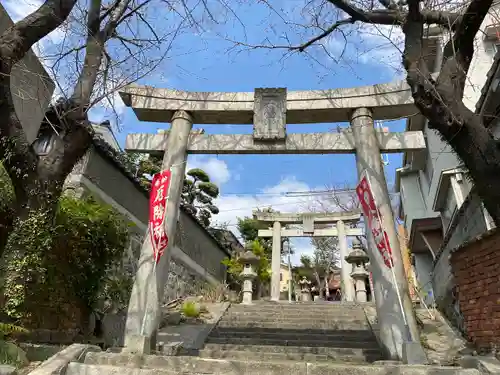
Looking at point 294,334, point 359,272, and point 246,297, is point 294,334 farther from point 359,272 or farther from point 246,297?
point 359,272

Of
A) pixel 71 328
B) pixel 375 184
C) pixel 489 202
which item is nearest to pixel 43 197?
pixel 71 328

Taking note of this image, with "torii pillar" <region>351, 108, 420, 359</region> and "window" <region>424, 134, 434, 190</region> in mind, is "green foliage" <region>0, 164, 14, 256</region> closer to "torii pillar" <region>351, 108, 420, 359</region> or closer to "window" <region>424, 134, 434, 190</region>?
"torii pillar" <region>351, 108, 420, 359</region>

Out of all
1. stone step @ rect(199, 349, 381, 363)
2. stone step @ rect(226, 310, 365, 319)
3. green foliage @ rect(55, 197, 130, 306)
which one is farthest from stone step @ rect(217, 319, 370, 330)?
green foliage @ rect(55, 197, 130, 306)

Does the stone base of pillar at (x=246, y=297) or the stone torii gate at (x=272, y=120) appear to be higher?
the stone torii gate at (x=272, y=120)

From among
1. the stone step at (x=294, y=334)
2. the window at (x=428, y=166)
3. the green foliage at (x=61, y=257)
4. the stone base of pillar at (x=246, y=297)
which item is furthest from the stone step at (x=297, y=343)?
the window at (x=428, y=166)

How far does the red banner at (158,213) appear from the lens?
6527 millimetres

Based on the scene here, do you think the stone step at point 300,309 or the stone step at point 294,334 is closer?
the stone step at point 294,334

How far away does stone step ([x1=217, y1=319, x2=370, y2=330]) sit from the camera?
9070 millimetres

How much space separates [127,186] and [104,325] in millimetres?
3954

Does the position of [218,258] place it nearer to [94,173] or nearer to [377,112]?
[94,173]

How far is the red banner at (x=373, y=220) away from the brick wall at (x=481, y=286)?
46.8 inches

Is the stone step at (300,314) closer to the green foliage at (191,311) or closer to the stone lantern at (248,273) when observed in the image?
the green foliage at (191,311)

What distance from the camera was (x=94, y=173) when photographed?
28.8 feet

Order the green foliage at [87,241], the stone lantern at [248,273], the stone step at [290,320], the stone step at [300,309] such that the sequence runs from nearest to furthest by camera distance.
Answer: the green foliage at [87,241] < the stone step at [290,320] < the stone step at [300,309] < the stone lantern at [248,273]
